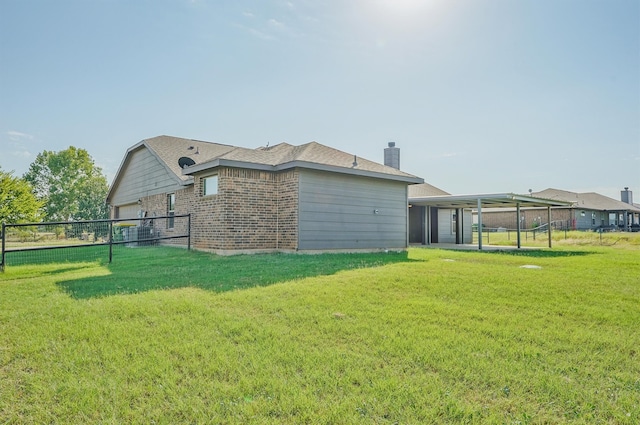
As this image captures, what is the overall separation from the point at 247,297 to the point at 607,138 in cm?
1455

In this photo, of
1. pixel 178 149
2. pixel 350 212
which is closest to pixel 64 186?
pixel 178 149

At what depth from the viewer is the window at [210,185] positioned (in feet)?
35.0

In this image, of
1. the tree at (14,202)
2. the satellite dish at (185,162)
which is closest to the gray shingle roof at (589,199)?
the satellite dish at (185,162)

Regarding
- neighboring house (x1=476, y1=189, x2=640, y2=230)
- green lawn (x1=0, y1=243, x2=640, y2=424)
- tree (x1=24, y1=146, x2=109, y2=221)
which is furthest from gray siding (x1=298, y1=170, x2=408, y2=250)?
tree (x1=24, y1=146, x2=109, y2=221)

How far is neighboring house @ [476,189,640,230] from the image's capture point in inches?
1430

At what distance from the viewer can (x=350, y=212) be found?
1181 centimetres

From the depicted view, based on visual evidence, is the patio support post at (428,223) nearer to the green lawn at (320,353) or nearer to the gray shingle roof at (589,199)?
the green lawn at (320,353)

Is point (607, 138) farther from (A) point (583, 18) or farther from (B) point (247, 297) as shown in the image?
(B) point (247, 297)

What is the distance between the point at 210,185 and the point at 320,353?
343 inches

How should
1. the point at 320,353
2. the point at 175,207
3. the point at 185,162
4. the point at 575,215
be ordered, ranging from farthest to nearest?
the point at 575,215, the point at 185,162, the point at 175,207, the point at 320,353

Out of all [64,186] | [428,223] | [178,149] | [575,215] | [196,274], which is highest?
[64,186]

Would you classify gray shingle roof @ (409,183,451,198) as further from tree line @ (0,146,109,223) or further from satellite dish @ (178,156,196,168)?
tree line @ (0,146,109,223)

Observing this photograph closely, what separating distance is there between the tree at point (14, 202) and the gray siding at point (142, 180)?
4697 mm

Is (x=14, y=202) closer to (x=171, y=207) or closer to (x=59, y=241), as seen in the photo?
(x=171, y=207)
